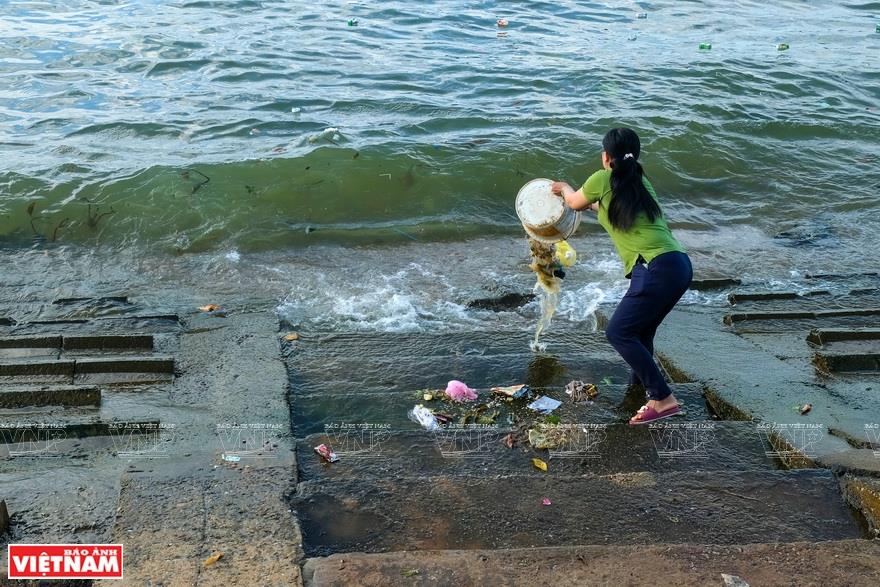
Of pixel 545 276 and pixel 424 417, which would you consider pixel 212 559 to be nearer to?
pixel 424 417

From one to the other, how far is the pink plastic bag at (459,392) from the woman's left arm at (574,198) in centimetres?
125

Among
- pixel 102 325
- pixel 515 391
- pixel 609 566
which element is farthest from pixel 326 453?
pixel 102 325

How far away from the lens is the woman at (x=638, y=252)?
163 inches

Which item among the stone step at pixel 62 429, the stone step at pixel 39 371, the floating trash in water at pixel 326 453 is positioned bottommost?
the stone step at pixel 39 371

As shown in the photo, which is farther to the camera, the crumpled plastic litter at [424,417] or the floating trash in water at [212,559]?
the crumpled plastic litter at [424,417]

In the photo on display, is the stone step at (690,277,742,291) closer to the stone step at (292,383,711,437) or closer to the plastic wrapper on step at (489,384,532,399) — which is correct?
the stone step at (292,383,711,437)

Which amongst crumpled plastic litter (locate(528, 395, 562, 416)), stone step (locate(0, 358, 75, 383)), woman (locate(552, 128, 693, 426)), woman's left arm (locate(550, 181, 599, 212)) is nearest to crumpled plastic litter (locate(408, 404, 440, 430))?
crumpled plastic litter (locate(528, 395, 562, 416))

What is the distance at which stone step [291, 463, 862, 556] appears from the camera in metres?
3.10

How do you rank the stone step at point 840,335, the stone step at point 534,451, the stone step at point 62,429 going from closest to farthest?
the stone step at point 534,451 → the stone step at point 62,429 → the stone step at point 840,335

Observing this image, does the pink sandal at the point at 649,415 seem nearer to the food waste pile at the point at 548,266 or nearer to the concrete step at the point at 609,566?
the food waste pile at the point at 548,266

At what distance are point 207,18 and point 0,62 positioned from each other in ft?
14.9

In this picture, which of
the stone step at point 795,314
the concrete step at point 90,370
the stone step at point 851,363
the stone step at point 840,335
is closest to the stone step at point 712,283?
the stone step at point 795,314

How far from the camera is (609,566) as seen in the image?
278 cm

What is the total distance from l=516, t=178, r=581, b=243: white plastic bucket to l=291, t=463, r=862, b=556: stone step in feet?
5.94
